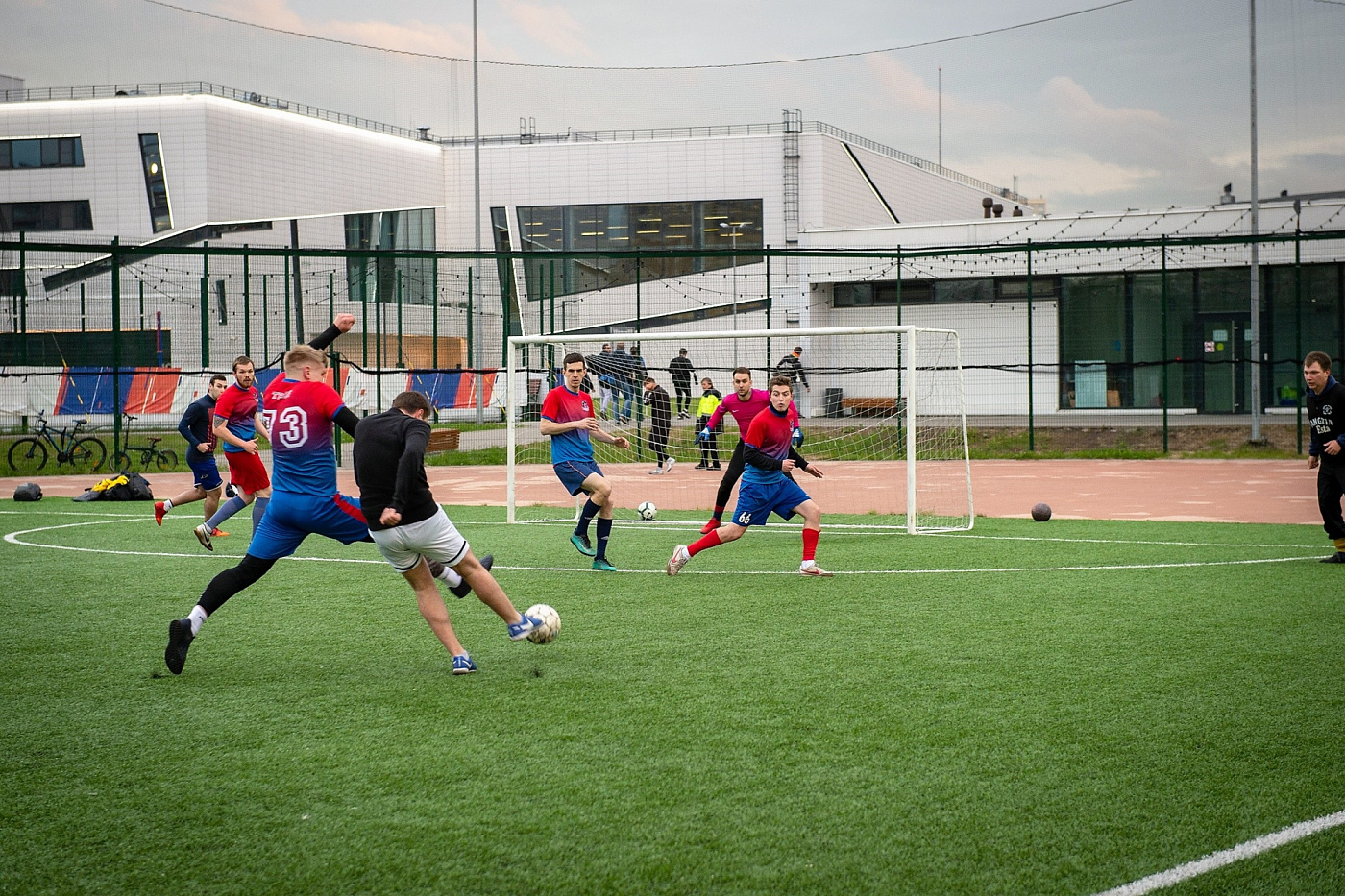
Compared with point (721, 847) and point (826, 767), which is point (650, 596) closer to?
point (826, 767)

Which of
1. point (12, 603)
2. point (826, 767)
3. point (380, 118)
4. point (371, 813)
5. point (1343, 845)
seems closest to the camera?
point (1343, 845)

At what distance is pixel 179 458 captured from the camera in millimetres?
22312

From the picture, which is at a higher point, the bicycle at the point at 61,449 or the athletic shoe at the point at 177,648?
the bicycle at the point at 61,449

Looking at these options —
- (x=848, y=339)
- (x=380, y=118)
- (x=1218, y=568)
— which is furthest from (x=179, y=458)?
(x=380, y=118)

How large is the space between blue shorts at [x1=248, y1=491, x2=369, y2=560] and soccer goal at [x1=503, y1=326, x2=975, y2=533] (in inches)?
188

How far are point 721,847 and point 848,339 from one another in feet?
77.9

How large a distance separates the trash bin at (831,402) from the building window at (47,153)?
32.8 meters

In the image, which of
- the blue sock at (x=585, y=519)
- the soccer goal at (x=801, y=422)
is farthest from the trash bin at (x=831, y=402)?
the blue sock at (x=585, y=519)

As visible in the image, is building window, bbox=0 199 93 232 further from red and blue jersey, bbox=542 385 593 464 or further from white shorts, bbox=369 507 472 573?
white shorts, bbox=369 507 472 573

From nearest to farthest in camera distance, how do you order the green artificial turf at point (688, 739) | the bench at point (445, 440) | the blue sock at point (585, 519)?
the green artificial turf at point (688, 739) → the blue sock at point (585, 519) → the bench at point (445, 440)

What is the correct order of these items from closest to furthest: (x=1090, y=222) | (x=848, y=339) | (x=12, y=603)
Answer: (x=12, y=603)
(x=848, y=339)
(x=1090, y=222)

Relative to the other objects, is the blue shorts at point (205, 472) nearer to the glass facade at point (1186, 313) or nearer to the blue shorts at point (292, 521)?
the blue shorts at point (292, 521)

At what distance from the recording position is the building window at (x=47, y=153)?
4119 cm

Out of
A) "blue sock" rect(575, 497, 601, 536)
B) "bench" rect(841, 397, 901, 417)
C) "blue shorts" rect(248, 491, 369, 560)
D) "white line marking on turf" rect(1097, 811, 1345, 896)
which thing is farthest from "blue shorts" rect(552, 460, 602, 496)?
"bench" rect(841, 397, 901, 417)
